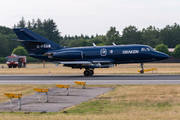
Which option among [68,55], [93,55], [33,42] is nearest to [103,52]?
[93,55]

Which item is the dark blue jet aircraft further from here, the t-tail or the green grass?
the green grass

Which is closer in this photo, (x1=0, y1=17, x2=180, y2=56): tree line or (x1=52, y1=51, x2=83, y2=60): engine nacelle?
(x1=52, y1=51, x2=83, y2=60): engine nacelle

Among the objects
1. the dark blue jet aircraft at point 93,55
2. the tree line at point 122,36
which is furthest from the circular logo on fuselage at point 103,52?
the tree line at point 122,36

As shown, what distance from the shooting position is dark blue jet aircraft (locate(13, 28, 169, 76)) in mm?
35594

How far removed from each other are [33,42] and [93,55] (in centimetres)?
909

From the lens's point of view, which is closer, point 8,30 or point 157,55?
point 157,55

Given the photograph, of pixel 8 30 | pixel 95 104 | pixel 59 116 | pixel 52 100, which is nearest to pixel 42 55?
pixel 52 100

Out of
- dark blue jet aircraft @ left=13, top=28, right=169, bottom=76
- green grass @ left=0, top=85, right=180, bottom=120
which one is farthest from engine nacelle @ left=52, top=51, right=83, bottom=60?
green grass @ left=0, top=85, right=180, bottom=120

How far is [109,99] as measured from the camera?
54.8 ft

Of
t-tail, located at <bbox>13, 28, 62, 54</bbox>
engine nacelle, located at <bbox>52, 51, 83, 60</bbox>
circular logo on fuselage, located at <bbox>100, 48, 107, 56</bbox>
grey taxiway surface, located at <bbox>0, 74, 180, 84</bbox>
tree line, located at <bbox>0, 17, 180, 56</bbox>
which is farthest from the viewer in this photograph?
tree line, located at <bbox>0, 17, 180, 56</bbox>

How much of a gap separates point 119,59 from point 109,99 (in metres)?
19.7

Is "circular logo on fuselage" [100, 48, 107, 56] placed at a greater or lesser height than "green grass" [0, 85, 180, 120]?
greater

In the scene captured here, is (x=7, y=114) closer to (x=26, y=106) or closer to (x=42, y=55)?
(x=26, y=106)

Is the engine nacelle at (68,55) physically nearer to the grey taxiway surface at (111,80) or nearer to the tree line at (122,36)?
the grey taxiway surface at (111,80)
